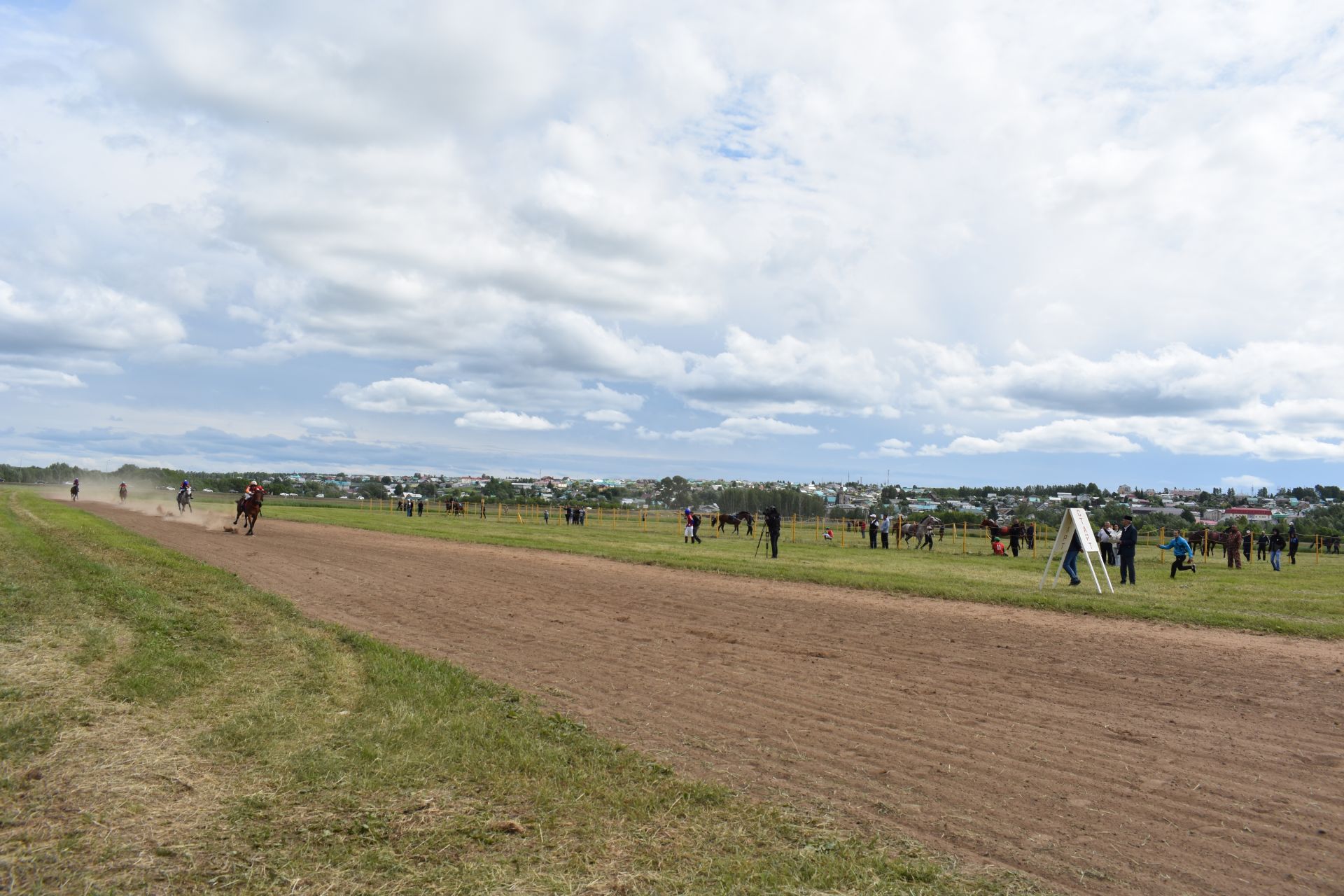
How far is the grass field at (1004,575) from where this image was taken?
1634 centimetres

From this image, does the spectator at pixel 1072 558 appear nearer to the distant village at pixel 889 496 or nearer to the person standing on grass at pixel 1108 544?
the person standing on grass at pixel 1108 544

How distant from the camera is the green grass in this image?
4570mm

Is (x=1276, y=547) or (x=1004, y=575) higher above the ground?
(x=1276, y=547)

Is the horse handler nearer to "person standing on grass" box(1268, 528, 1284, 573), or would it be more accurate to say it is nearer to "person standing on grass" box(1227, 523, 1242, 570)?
"person standing on grass" box(1227, 523, 1242, 570)

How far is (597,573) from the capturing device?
21.8 m

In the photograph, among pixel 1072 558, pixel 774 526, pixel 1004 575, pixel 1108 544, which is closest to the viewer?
pixel 1072 558

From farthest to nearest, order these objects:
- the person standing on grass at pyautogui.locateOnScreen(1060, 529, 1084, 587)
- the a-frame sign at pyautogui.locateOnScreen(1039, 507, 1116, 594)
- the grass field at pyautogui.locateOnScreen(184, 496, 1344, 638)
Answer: the person standing on grass at pyautogui.locateOnScreen(1060, 529, 1084, 587), the a-frame sign at pyautogui.locateOnScreen(1039, 507, 1116, 594), the grass field at pyautogui.locateOnScreen(184, 496, 1344, 638)

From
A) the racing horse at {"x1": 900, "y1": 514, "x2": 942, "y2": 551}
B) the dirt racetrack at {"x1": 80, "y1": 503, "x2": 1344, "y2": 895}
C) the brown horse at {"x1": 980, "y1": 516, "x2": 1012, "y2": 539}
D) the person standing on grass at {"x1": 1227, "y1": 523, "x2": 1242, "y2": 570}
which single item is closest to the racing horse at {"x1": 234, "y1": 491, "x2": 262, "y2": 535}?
the dirt racetrack at {"x1": 80, "y1": 503, "x2": 1344, "y2": 895}

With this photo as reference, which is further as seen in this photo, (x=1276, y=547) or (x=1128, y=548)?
(x=1276, y=547)

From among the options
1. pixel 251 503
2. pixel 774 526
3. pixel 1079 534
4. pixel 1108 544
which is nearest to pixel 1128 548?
pixel 1079 534

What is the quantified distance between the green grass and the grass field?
13.0 m

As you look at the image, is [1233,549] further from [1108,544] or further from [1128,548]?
[1128,548]

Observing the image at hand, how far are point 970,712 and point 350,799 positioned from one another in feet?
19.7

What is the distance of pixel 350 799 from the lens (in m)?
5.54
